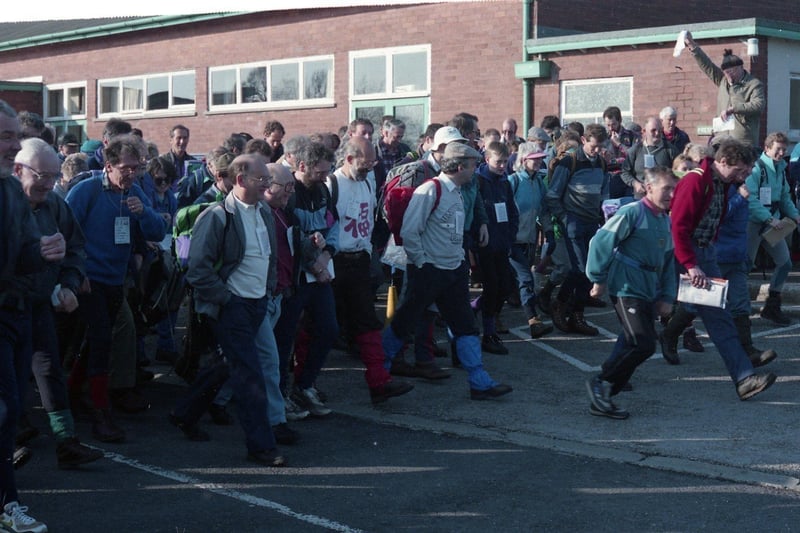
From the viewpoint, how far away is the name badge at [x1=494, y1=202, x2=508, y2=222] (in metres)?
10.4

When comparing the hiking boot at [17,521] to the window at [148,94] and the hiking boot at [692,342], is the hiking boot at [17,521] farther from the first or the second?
the window at [148,94]

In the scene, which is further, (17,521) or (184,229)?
(184,229)

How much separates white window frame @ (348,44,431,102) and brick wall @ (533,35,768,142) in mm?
2789

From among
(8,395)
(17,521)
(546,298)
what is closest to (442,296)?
(546,298)

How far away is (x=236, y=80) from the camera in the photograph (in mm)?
24125

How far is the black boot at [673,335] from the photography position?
32.3 ft

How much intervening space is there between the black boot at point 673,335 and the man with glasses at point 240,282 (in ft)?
14.3

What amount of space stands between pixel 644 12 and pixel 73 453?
1638cm

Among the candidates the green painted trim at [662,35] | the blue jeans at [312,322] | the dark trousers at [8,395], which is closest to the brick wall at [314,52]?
the green painted trim at [662,35]

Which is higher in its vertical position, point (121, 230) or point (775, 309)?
point (121, 230)

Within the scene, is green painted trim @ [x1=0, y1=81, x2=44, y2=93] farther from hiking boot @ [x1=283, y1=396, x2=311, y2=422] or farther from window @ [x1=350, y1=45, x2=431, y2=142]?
hiking boot @ [x1=283, y1=396, x2=311, y2=422]

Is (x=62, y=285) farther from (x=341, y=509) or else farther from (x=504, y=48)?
(x=504, y=48)

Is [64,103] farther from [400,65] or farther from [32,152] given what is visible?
[32,152]

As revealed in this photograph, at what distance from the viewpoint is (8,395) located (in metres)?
5.50
